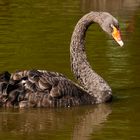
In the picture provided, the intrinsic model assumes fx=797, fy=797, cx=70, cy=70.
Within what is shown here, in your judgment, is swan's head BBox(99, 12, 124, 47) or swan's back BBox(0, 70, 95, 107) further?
swan's head BBox(99, 12, 124, 47)

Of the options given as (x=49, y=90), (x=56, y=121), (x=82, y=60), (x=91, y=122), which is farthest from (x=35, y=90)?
(x=82, y=60)

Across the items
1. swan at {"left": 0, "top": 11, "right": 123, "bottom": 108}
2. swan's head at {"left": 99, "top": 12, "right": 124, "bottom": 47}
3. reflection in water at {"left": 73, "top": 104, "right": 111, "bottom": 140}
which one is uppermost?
Answer: swan's head at {"left": 99, "top": 12, "right": 124, "bottom": 47}

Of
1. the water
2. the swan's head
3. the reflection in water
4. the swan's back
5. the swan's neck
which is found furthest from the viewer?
the swan's neck

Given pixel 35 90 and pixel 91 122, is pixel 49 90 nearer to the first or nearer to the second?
pixel 35 90

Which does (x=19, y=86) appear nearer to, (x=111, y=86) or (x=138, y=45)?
(x=111, y=86)

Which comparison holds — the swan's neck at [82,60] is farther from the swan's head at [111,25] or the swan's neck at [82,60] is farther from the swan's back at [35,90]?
the swan's back at [35,90]

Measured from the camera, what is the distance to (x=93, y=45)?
14891 mm

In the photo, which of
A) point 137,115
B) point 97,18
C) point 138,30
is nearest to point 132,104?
point 137,115

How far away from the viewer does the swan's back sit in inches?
401

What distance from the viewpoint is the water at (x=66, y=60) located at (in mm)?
9351

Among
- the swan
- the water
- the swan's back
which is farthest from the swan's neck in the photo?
the swan's back

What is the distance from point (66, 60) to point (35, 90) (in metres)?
3.16

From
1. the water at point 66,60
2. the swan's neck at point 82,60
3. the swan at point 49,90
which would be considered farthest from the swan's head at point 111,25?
the water at point 66,60

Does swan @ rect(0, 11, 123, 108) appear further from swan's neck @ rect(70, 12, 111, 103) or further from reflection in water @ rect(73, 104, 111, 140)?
reflection in water @ rect(73, 104, 111, 140)
